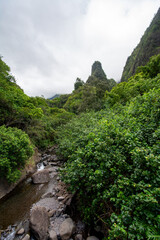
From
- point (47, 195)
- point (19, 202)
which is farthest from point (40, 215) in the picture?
point (19, 202)

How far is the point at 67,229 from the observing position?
5105 mm

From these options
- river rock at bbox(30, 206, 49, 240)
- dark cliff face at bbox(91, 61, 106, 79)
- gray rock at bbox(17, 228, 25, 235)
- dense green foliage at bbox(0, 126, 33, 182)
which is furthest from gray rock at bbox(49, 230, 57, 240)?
dark cliff face at bbox(91, 61, 106, 79)

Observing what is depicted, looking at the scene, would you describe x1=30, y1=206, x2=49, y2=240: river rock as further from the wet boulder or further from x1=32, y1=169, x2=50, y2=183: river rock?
x1=32, y1=169, x2=50, y2=183: river rock

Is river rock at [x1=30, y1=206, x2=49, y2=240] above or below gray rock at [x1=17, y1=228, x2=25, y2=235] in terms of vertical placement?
above

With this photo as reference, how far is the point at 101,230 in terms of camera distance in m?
4.61

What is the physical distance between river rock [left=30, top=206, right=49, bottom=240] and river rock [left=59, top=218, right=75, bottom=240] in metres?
0.80

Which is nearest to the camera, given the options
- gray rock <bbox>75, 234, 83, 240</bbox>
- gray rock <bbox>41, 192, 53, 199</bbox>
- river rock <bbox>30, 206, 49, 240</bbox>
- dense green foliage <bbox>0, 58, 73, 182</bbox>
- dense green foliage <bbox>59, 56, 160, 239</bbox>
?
dense green foliage <bbox>59, 56, 160, 239</bbox>

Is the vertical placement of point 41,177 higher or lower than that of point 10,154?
lower

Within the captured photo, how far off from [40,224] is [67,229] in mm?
1482

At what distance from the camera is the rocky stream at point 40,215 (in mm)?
5062

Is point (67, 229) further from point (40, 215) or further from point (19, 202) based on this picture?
point (19, 202)

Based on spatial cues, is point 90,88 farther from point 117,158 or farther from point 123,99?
point 117,158

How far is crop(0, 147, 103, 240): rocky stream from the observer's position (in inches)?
199

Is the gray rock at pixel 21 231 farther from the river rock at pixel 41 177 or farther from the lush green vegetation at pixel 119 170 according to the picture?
the river rock at pixel 41 177
